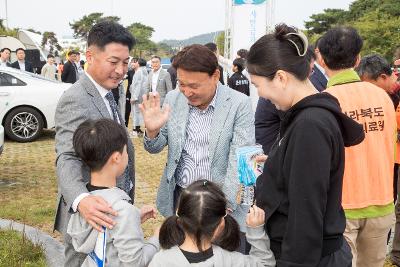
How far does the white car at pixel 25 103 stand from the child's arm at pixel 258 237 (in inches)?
336

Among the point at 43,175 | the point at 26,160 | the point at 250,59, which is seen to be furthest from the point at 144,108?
the point at 26,160

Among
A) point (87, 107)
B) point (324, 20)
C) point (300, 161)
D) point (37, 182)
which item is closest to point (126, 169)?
point (87, 107)

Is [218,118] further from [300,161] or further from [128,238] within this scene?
[300,161]

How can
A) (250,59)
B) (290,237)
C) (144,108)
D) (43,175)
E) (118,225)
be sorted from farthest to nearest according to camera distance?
(43,175) < (144,108) < (118,225) < (250,59) < (290,237)

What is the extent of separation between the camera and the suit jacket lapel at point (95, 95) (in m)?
2.56

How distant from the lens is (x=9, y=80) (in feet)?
32.1

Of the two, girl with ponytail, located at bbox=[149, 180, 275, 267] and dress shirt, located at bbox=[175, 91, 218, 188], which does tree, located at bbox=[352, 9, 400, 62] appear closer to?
dress shirt, located at bbox=[175, 91, 218, 188]

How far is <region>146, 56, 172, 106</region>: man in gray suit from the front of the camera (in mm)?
10156

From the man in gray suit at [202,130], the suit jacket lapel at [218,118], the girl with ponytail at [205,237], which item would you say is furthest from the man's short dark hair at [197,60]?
the girl with ponytail at [205,237]

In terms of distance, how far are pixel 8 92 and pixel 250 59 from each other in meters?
8.86

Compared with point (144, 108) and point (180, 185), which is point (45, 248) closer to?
point (180, 185)

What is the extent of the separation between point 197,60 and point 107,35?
1.68 ft

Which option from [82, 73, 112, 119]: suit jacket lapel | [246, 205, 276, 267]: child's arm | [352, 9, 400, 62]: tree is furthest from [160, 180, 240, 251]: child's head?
[352, 9, 400, 62]: tree

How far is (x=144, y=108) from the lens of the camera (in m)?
2.62
